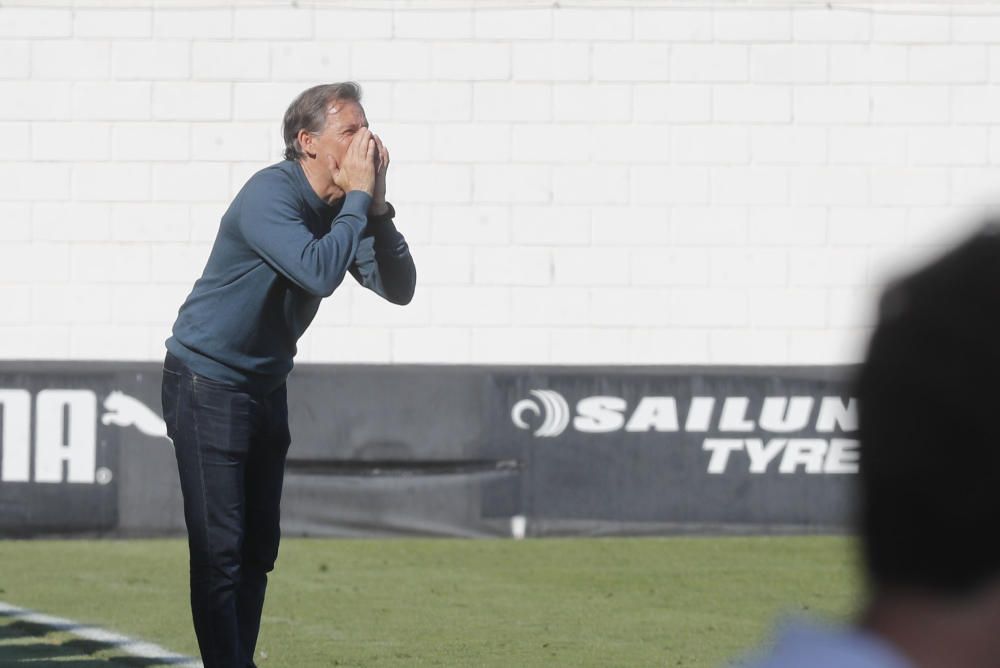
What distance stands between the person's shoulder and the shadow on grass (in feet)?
18.4

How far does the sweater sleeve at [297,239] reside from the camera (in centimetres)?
463

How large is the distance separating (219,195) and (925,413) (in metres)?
10.3

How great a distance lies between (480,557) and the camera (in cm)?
985

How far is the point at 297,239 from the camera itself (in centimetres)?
467

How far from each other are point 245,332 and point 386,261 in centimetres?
53

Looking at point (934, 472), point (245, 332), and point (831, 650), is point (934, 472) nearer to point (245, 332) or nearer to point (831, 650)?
point (831, 650)

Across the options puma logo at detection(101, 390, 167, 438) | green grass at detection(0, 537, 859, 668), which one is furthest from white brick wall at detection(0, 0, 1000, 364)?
green grass at detection(0, 537, 859, 668)

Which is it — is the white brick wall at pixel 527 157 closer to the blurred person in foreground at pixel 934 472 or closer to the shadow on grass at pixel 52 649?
the shadow on grass at pixel 52 649

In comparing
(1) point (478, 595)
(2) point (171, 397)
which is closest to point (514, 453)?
(1) point (478, 595)

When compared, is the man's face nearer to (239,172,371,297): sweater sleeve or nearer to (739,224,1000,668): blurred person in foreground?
(239,172,371,297): sweater sleeve

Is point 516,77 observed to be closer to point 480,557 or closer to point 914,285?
point 480,557

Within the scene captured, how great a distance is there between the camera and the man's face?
4.88m

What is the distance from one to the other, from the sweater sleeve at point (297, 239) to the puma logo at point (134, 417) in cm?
597

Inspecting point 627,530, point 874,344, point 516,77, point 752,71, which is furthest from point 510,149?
point 874,344
